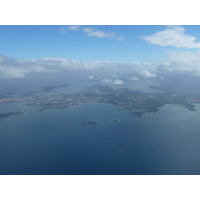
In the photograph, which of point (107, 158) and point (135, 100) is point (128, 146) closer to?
point (107, 158)

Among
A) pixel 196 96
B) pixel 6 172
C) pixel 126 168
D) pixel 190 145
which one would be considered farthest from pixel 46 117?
pixel 196 96

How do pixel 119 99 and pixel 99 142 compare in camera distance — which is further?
pixel 119 99

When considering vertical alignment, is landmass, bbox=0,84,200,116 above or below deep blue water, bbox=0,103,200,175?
above

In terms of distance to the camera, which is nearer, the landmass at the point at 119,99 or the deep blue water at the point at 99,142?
the deep blue water at the point at 99,142

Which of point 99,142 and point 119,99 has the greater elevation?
point 119,99

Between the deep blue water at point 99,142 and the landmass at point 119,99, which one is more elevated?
→ the landmass at point 119,99
